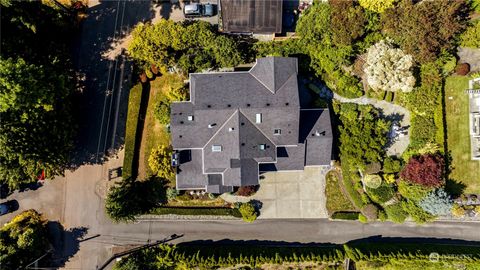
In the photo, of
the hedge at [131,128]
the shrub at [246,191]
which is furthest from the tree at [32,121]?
the shrub at [246,191]

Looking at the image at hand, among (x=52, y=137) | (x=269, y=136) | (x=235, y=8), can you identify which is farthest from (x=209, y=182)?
(x=235, y=8)

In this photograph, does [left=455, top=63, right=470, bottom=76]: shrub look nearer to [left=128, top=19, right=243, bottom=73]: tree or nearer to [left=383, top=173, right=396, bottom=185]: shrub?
[left=383, top=173, right=396, bottom=185]: shrub

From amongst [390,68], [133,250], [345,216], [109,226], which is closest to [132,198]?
[109,226]

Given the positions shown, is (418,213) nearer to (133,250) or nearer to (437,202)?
(437,202)

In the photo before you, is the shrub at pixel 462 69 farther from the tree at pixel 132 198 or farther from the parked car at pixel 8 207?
the parked car at pixel 8 207

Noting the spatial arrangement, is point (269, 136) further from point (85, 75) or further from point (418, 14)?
point (85, 75)

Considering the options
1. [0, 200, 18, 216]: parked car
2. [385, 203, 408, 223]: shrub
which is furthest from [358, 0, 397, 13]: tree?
[0, 200, 18, 216]: parked car
